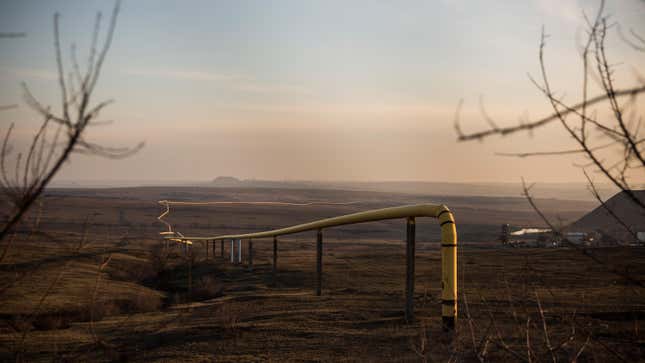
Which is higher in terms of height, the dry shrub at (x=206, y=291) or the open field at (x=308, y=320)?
the open field at (x=308, y=320)

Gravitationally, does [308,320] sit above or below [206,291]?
above

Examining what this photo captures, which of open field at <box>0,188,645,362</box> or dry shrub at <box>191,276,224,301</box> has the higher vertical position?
open field at <box>0,188,645,362</box>

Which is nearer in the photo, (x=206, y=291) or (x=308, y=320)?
(x=308, y=320)

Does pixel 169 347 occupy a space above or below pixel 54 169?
below

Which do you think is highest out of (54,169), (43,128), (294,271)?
(43,128)

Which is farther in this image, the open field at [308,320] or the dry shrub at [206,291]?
the dry shrub at [206,291]

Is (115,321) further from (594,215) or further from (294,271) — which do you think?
(594,215)

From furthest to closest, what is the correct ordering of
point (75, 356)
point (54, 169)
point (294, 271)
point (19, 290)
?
point (294, 271), point (19, 290), point (75, 356), point (54, 169)

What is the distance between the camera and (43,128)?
2.53 m

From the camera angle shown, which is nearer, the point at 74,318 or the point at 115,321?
the point at 115,321

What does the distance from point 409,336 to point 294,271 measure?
29.5ft

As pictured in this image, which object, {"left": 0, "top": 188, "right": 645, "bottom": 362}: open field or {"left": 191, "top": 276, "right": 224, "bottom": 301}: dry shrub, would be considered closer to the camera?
{"left": 0, "top": 188, "right": 645, "bottom": 362}: open field

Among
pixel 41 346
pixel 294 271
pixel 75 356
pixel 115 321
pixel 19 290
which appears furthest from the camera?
pixel 294 271

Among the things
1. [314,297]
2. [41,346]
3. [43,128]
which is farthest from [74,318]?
[43,128]
